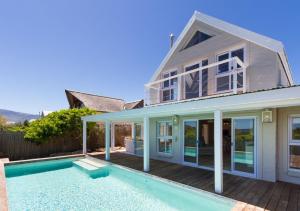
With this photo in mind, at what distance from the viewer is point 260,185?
679 cm

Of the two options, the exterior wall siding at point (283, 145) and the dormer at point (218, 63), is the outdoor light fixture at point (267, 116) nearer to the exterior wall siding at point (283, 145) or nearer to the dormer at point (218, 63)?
the exterior wall siding at point (283, 145)

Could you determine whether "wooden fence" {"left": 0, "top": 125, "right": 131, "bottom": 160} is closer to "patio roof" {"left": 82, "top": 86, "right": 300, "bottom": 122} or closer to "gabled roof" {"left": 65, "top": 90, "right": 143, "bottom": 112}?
"gabled roof" {"left": 65, "top": 90, "right": 143, "bottom": 112}

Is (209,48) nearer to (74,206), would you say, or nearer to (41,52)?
(74,206)

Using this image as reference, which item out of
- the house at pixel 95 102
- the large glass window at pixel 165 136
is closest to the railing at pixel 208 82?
the large glass window at pixel 165 136

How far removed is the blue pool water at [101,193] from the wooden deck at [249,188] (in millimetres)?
509

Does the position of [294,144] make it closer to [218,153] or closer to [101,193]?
[218,153]

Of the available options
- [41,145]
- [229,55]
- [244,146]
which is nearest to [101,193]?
[244,146]

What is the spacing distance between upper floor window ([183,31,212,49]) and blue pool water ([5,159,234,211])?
855 centimetres

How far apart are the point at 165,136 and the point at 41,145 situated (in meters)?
10.6

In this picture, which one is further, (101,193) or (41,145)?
(41,145)

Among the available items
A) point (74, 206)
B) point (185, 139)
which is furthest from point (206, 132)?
point (74, 206)

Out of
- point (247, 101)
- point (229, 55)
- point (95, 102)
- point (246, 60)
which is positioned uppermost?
point (229, 55)

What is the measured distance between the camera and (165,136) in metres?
12.0

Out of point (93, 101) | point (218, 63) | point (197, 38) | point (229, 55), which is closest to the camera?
point (218, 63)
